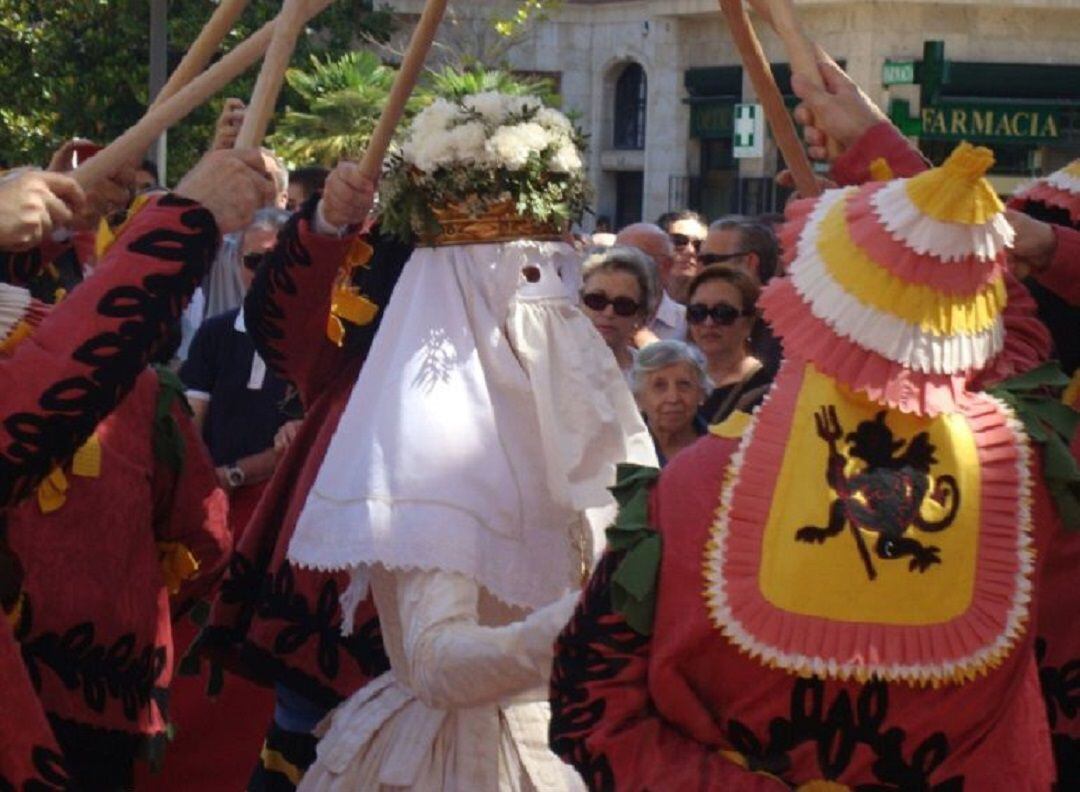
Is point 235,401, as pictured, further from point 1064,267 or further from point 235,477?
point 1064,267

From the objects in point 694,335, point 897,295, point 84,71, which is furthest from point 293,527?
point 84,71

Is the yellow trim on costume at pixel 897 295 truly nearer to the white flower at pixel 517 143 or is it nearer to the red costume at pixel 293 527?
the white flower at pixel 517 143

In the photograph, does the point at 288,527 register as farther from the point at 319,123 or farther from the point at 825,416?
the point at 319,123

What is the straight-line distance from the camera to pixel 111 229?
13.2 feet

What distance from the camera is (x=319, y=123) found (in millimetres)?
16219

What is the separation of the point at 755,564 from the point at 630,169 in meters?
28.2

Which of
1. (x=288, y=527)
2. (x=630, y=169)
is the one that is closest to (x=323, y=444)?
(x=288, y=527)

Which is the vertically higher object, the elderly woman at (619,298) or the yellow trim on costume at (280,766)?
the elderly woman at (619,298)

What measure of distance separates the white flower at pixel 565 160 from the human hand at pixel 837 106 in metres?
1.03

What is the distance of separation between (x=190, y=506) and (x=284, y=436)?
6.07 feet

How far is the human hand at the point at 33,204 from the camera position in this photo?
331 cm

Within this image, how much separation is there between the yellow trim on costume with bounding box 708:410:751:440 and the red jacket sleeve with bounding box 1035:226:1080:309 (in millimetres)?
673

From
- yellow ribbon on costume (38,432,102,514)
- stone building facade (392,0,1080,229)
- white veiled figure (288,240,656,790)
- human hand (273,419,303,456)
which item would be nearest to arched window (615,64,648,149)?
stone building facade (392,0,1080,229)

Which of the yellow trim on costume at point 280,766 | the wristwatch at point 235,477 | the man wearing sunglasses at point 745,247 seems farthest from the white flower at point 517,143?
the man wearing sunglasses at point 745,247
